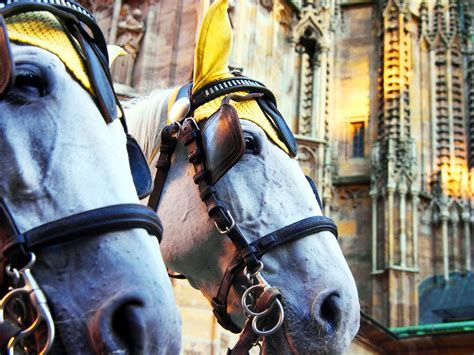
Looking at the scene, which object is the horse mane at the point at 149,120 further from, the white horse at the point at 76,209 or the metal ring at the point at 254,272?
the white horse at the point at 76,209

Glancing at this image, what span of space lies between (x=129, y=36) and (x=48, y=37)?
5.15m

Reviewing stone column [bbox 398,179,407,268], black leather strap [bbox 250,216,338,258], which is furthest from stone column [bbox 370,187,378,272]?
black leather strap [bbox 250,216,338,258]

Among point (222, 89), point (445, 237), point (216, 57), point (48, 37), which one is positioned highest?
point (445, 237)

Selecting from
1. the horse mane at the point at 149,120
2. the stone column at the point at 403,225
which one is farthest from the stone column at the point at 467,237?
the horse mane at the point at 149,120

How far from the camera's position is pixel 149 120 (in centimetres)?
346

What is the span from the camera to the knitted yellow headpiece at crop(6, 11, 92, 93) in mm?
2076

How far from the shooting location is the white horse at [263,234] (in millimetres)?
2816

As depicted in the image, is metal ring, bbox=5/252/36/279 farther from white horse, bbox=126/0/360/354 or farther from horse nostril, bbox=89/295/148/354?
white horse, bbox=126/0/360/354

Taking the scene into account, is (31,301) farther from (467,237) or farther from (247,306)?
(467,237)

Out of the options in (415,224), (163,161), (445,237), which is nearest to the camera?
(163,161)

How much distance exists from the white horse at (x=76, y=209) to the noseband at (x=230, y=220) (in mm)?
916

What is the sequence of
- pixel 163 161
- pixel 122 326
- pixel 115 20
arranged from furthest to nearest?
pixel 115 20 < pixel 163 161 < pixel 122 326

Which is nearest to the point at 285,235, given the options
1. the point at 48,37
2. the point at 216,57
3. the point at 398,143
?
the point at 216,57

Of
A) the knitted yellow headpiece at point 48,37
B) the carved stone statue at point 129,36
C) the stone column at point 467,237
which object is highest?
the carved stone statue at point 129,36
